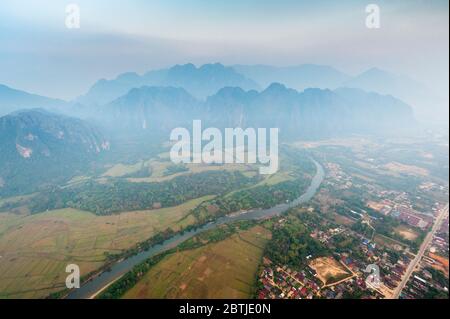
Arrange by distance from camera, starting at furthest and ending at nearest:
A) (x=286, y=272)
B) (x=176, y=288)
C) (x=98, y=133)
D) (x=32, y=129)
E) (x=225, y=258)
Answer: (x=98, y=133) → (x=32, y=129) → (x=225, y=258) → (x=286, y=272) → (x=176, y=288)

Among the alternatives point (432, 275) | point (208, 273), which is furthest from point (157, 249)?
point (432, 275)

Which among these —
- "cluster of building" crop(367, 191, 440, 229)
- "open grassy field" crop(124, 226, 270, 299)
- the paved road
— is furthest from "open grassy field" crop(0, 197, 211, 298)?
"cluster of building" crop(367, 191, 440, 229)

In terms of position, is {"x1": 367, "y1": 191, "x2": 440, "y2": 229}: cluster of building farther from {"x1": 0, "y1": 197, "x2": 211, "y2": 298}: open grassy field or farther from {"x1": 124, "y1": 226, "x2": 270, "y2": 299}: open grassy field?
{"x1": 0, "y1": 197, "x2": 211, "y2": 298}: open grassy field

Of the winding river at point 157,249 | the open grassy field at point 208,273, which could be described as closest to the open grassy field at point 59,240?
the winding river at point 157,249

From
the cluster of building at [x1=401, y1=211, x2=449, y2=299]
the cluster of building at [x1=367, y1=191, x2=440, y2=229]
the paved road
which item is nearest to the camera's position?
the cluster of building at [x1=401, y1=211, x2=449, y2=299]

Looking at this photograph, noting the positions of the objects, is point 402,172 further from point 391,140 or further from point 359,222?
point 391,140

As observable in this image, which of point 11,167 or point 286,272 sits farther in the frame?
point 11,167
